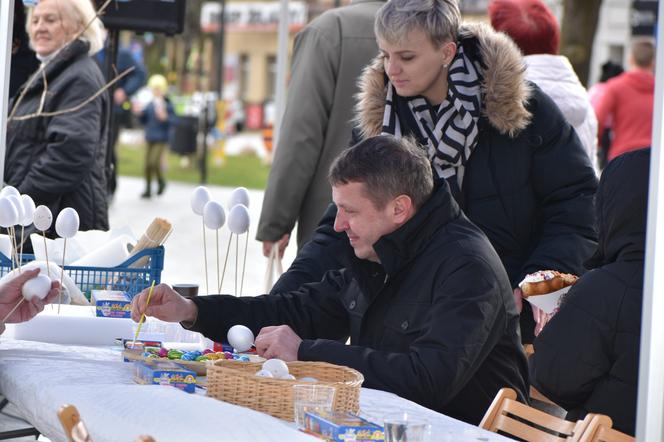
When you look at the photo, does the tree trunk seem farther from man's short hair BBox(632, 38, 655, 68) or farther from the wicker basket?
the wicker basket

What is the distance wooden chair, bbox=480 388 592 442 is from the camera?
3061mm

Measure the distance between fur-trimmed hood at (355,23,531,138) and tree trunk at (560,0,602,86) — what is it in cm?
709

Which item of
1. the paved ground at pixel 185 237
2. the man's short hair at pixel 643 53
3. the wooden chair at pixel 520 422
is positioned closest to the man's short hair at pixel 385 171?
the wooden chair at pixel 520 422

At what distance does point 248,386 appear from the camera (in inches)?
110

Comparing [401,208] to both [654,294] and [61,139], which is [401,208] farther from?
[61,139]

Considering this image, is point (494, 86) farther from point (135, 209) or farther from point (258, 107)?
point (258, 107)

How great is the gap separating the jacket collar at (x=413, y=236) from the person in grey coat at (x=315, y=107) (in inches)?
72.5

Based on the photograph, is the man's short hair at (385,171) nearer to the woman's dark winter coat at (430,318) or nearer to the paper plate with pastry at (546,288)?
the woman's dark winter coat at (430,318)

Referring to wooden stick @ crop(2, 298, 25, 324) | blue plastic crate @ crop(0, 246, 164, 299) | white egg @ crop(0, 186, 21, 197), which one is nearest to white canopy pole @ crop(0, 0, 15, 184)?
white egg @ crop(0, 186, 21, 197)

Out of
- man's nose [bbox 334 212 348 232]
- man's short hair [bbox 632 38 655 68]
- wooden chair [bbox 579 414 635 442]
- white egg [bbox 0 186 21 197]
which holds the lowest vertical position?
wooden chair [bbox 579 414 635 442]

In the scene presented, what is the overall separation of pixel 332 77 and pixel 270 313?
1.77 m

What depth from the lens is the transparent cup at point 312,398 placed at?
267 centimetres

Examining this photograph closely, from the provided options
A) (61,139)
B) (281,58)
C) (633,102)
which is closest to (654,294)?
(61,139)

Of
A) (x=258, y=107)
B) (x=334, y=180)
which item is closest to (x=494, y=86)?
(x=334, y=180)
